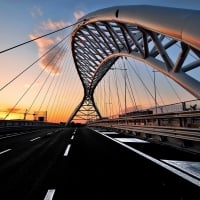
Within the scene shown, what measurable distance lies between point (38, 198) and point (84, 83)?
7548 cm

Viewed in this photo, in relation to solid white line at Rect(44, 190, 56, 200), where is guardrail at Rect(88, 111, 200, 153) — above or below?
above

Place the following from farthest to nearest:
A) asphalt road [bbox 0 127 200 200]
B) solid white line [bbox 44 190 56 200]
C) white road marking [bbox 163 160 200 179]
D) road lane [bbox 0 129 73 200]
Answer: white road marking [bbox 163 160 200 179] < road lane [bbox 0 129 73 200] < asphalt road [bbox 0 127 200 200] < solid white line [bbox 44 190 56 200]

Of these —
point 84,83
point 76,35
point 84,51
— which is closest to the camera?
point 76,35

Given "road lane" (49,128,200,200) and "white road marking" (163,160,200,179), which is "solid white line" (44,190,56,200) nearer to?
"road lane" (49,128,200,200)

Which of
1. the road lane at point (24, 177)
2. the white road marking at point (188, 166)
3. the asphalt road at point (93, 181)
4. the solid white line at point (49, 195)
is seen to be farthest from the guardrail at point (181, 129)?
the solid white line at point (49, 195)

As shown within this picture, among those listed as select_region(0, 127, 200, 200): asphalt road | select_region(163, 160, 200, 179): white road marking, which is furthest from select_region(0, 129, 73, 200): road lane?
select_region(163, 160, 200, 179): white road marking

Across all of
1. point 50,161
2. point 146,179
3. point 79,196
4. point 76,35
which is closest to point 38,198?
point 79,196

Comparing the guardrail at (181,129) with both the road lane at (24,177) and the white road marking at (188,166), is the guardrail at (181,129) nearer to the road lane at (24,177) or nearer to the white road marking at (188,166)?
the white road marking at (188,166)

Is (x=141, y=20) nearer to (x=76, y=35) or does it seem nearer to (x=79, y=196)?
(x=79, y=196)

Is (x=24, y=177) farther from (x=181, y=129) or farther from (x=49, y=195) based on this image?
(x=181, y=129)

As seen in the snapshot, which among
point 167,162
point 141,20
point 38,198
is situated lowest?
point 38,198

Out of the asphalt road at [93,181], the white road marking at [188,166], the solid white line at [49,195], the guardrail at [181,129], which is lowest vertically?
the solid white line at [49,195]

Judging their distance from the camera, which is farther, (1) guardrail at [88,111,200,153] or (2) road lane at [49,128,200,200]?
(1) guardrail at [88,111,200,153]

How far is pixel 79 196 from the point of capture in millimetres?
4176
